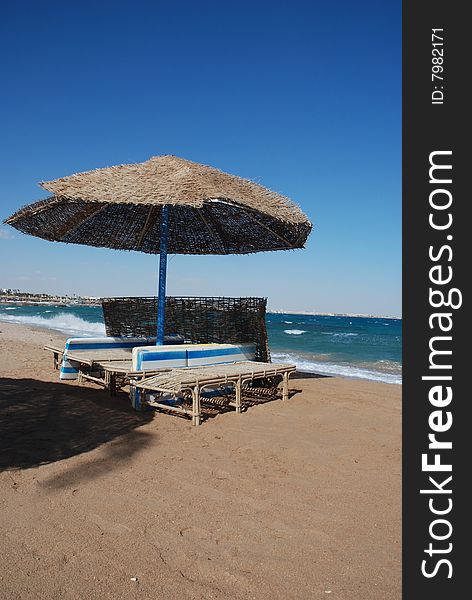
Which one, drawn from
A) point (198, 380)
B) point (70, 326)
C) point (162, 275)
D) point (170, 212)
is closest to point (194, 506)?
point (198, 380)

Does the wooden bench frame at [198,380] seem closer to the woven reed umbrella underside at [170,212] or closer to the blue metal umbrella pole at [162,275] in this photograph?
the blue metal umbrella pole at [162,275]

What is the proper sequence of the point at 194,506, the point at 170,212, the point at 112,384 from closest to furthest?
the point at 194,506
the point at 112,384
the point at 170,212

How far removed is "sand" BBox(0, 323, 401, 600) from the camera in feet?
8.71

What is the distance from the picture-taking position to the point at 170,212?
31.2 ft

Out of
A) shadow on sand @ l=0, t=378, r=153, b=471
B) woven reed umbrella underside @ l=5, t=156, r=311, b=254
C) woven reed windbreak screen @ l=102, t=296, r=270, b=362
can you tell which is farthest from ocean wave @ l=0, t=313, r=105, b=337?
shadow on sand @ l=0, t=378, r=153, b=471

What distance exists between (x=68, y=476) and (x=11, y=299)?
121m

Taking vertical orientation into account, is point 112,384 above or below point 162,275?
below

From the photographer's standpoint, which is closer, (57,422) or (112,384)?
(57,422)

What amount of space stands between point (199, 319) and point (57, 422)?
4289 millimetres

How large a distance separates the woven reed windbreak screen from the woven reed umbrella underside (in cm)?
144

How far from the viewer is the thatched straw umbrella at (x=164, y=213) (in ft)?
21.5

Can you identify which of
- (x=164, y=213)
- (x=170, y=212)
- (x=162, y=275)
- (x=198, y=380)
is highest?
(x=170, y=212)

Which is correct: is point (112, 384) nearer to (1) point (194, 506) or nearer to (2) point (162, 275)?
(2) point (162, 275)

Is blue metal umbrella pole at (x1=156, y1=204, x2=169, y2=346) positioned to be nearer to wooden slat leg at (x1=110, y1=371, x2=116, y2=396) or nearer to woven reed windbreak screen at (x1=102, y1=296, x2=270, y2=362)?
wooden slat leg at (x1=110, y1=371, x2=116, y2=396)
